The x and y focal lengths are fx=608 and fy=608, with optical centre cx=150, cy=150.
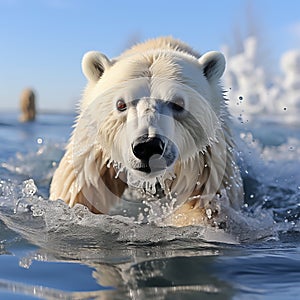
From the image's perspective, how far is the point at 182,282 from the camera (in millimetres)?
2260

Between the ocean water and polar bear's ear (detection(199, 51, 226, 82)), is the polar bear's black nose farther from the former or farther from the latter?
polar bear's ear (detection(199, 51, 226, 82))

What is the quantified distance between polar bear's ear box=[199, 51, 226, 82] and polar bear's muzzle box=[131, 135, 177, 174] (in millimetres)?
849

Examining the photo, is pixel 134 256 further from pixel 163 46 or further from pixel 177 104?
pixel 163 46

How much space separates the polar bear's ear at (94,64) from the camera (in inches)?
156

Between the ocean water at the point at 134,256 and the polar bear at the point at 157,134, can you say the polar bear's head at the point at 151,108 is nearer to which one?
the polar bear at the point at 157,134

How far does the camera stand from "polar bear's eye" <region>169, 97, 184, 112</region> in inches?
140

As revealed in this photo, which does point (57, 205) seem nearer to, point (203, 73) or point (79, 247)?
point (79, 247)

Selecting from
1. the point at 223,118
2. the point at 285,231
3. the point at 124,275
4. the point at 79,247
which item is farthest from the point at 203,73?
the point at 124,275

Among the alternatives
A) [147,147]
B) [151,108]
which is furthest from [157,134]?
[151,108]

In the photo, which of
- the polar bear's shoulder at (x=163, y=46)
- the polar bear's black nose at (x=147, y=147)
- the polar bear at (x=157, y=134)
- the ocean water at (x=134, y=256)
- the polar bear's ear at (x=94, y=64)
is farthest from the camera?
the polar bear's shoulder at (x=163, y=46)

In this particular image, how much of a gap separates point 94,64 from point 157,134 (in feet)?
3.43

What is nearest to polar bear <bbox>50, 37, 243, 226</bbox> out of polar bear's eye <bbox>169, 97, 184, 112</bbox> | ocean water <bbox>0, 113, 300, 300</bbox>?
polar bear's eye <bbox>169, 97, 184, 112</bbox>

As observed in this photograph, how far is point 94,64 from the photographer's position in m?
4.02

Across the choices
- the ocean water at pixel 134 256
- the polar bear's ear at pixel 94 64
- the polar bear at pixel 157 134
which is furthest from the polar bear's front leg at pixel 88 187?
the polar bear's ear at pixel 94 64
